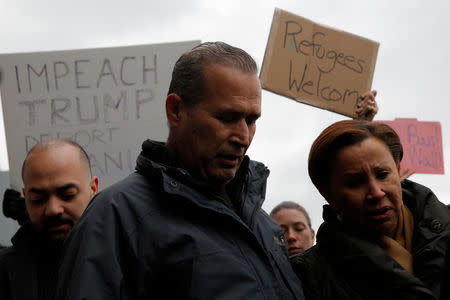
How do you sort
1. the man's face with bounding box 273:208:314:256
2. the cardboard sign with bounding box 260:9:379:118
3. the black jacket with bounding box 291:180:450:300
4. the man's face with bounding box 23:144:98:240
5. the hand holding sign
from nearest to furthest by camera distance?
the black jacket with bounding box 291:180:450:300
the man's face with bounding box 23:144:98:240
the hand holding sign
the cardboard sign with bounding box 260:9:379:118
the man's face with bounding box 273:208:314:256

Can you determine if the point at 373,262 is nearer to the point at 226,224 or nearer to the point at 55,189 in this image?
the point at 226,224

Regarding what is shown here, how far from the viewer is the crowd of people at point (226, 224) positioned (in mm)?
1761

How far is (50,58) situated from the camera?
14.1ft

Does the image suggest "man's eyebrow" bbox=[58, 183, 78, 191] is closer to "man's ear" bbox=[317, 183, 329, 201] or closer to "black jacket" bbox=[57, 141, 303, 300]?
"black jacket" bbox=[57, 141, 303, 300]

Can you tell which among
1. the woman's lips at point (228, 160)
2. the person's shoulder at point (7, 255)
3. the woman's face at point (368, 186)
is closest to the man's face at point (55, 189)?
the person's shoulder at point (7, 255)

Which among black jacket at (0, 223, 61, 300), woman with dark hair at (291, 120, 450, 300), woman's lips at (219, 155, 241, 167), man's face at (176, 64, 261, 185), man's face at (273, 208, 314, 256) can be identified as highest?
man's face at (176, 64, 261, 185)

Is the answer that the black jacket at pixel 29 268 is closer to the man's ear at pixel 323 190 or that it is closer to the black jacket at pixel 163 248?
the black jacket at pixel 163 248

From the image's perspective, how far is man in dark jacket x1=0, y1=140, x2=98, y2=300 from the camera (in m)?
2.56

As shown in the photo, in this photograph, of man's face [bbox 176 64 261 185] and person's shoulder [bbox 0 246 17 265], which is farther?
person's shoulder [bbox 0 246 17 265]

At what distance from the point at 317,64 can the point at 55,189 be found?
1.77m

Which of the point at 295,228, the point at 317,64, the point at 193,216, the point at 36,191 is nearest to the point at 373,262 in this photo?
the point at 193,216

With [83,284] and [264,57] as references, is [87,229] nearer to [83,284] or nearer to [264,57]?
[83,284]

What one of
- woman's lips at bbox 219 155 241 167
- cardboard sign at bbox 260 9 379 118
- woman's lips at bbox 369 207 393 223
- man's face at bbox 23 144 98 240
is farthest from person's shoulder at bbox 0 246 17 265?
cardboard sign at bbox 260 9 379 118

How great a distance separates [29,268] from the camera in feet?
8.50
